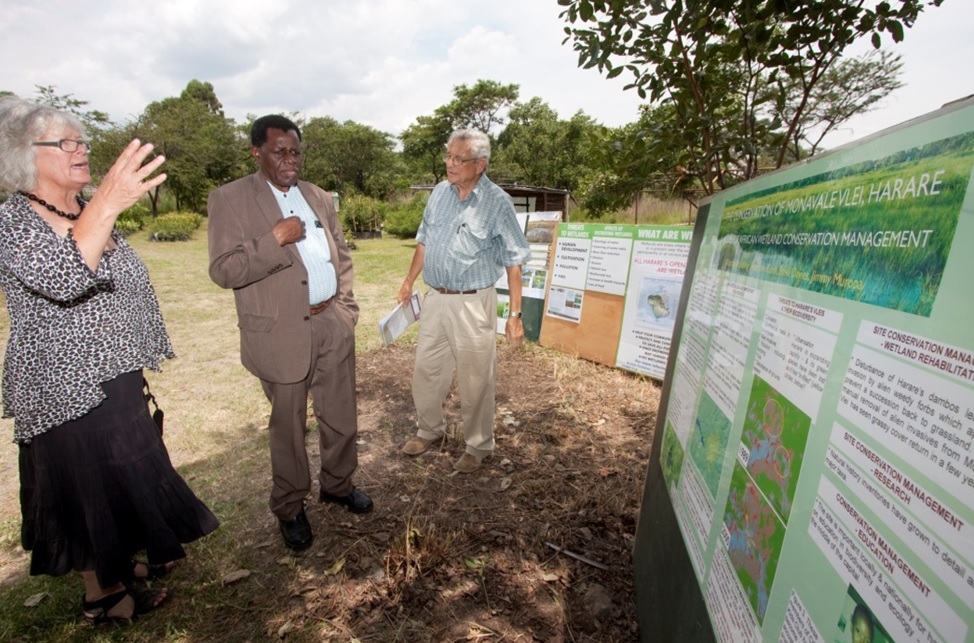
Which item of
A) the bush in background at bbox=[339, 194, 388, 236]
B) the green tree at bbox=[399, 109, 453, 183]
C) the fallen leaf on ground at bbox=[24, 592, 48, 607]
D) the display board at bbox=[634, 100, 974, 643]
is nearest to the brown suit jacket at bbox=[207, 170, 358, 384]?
the fallen leaf on ground at bbox=[24, 592, 48, 607]

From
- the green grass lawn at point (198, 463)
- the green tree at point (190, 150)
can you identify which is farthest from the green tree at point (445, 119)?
the green grass lawn at point (198, 463)

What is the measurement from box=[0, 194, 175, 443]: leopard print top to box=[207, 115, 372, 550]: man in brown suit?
1.48ft

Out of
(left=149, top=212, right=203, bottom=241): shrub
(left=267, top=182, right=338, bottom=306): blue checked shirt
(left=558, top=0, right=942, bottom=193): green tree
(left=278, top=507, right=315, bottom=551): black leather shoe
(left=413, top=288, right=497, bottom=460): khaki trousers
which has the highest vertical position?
(left=558, top=0, right=942, bottom=193): green tree

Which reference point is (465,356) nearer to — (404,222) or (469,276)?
(469,276)

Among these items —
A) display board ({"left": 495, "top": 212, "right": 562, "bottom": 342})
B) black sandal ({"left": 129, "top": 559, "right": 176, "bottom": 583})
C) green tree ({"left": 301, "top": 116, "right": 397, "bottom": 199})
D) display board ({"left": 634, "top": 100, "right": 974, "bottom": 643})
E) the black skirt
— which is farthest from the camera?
green tree ({"left": 301, "top": 116, "right": 397, "bottom": 199})

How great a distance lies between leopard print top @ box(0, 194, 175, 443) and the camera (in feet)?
5.67

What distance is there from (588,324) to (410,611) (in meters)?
3.76

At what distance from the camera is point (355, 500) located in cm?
302

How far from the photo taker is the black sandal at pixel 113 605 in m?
2.24

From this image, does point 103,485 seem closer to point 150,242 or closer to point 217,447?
point 217,447

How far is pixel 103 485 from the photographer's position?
208 centimetres

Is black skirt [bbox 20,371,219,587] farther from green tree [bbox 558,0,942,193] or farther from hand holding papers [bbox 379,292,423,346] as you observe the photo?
green tree [bbox 558,0,942,193]

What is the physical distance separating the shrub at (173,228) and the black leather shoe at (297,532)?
67.0 feet

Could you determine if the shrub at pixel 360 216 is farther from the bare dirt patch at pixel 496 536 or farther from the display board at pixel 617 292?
the bare dirt patch at pixel 496 536
